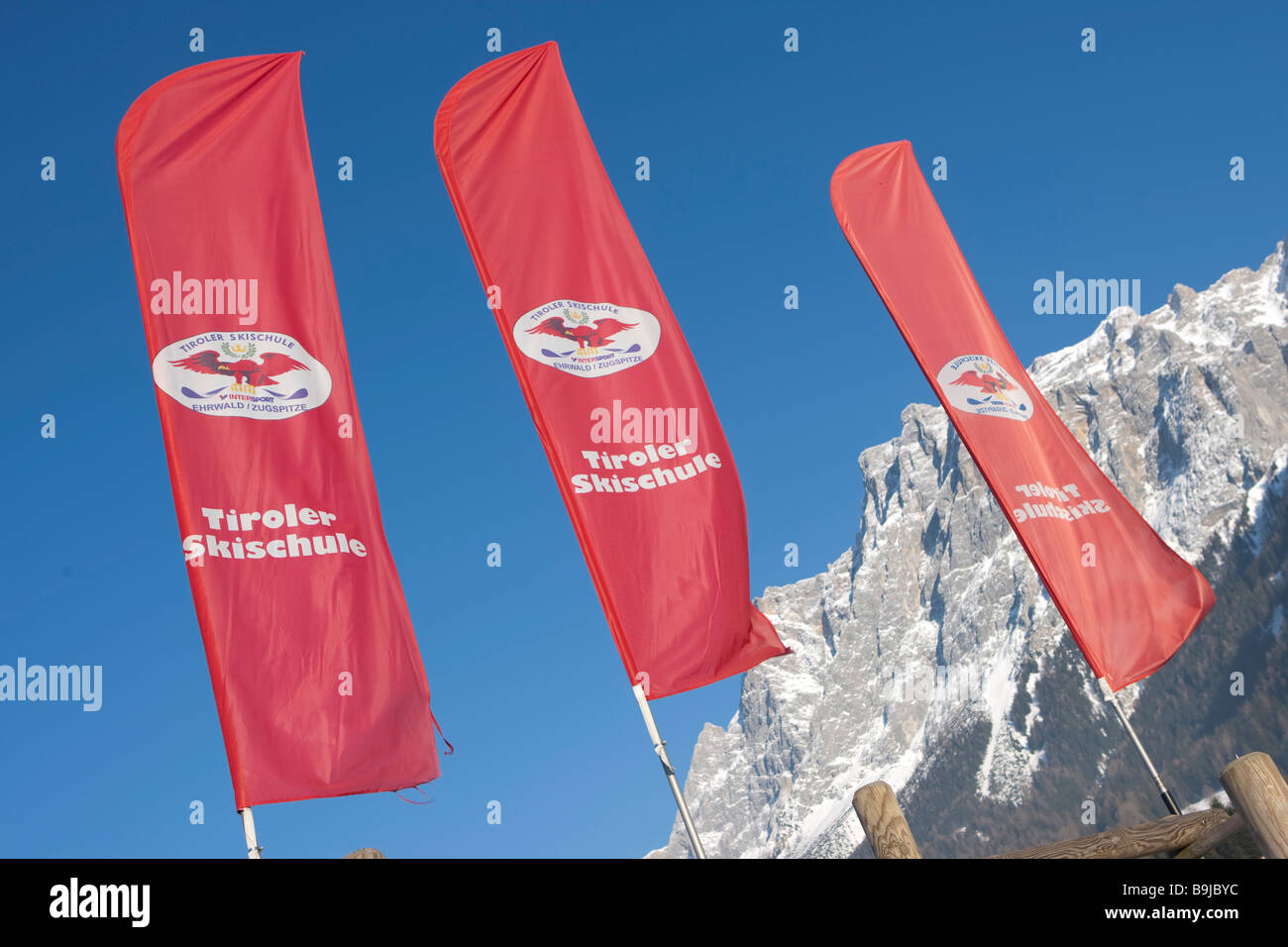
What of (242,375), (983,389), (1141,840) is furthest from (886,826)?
(983,389)

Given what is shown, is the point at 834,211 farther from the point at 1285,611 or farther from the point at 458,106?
the point at 1285,611

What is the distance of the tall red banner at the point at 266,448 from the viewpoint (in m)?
9.33

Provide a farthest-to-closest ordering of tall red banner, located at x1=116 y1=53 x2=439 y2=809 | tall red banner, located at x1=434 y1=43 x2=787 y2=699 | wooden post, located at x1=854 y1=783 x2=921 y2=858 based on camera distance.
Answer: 1. tall red banner, located at x1=434 y1=43 x2=787 y2=699
2. tall red banner, located at x1=116 y1=53 x2=439 y2=809
3. wooden post, located at x1=854 y1=783 x2=921 y2=858

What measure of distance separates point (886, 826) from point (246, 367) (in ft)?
21.3

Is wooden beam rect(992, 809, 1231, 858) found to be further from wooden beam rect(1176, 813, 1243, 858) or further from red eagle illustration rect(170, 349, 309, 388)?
red eagle illustration rect(170, 349, 309, 388)

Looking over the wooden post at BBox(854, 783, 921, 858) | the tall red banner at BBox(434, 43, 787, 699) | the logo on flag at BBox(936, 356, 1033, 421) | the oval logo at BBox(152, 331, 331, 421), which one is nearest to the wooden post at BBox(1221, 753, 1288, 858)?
the wooden post at BBox(854, 783, 921, 858)

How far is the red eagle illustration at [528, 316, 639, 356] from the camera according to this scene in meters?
11.2

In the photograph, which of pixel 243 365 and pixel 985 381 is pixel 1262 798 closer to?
pixel 985 381

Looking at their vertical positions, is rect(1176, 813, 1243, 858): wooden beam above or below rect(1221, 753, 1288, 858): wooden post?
below

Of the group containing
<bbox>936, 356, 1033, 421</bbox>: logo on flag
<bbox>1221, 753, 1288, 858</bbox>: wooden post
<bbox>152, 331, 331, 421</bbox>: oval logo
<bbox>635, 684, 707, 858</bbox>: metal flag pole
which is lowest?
<bbox>635, 684, 707, 858</bbox>: metal flag pole

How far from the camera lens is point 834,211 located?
14594 millimetres

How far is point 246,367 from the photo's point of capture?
10367 millimetres

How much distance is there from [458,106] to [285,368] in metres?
3.45

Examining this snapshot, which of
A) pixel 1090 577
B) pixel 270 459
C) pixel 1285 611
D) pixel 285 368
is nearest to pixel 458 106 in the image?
pixel 285 368
